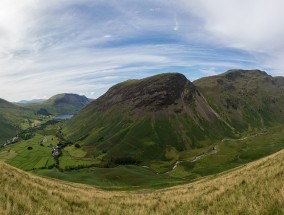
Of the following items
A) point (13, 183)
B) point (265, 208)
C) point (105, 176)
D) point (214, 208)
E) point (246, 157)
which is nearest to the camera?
point (265, 208)

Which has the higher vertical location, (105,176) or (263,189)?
(263,189)

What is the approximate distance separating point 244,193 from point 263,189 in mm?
1474

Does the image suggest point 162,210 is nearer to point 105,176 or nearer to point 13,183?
point 13,183

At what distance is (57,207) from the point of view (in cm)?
1414

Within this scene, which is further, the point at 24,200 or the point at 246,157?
the point at 246,157

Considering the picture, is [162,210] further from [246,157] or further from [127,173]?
[246,157]

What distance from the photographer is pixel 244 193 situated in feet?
48.8

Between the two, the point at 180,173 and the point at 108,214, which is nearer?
the point at 108,214

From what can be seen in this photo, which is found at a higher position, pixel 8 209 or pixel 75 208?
pixel 8 209

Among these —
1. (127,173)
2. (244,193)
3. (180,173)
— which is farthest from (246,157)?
(244,193)

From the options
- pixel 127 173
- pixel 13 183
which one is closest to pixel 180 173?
pixel 127 173

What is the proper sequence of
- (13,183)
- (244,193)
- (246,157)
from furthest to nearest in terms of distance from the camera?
1. (246,157)
2. (13,183)
3. (244,193)

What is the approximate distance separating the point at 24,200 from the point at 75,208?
283cm

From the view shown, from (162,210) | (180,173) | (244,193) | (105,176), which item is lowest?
(180,173)
